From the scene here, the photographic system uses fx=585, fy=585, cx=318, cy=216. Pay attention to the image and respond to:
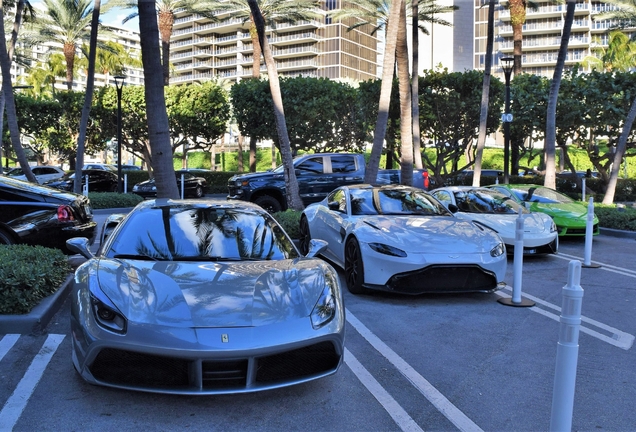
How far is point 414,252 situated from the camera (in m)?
6.75

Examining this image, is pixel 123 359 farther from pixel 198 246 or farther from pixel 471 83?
pixel 471 83

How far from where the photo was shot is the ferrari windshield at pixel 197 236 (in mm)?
4754

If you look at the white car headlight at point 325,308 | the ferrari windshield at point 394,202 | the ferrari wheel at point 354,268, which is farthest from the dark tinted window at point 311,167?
the white car headlight at point 325,308

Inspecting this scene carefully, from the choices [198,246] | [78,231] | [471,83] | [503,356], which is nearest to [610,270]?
[503,356]

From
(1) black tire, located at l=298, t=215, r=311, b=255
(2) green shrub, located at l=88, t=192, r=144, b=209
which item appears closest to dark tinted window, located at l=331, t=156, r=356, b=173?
(1) black tire, located at l=298, t=215, r=311, b=255

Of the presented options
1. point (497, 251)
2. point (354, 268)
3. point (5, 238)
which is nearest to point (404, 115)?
point (497, 251)

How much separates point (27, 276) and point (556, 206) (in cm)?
1094

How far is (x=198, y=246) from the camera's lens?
4859mm

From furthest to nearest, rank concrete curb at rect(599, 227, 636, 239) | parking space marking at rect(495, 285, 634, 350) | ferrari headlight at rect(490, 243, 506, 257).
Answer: concrete curb at rect(599, 227, 636, 239)
ferrari headlight at rect(490, 243, 506, 257)
parking space marking at rect(495, 285, 634, 350)

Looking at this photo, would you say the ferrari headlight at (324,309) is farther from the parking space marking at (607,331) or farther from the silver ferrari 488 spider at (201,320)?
the parking space marking at (607,331)

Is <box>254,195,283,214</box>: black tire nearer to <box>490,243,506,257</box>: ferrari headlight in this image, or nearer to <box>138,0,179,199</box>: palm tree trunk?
<box>138,0,179,199</box>: palm tree trunk

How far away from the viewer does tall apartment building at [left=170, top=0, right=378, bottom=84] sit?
90.9 m

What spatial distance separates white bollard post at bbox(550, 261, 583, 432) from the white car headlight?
1.50 metres

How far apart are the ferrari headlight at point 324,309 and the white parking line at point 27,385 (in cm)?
194
